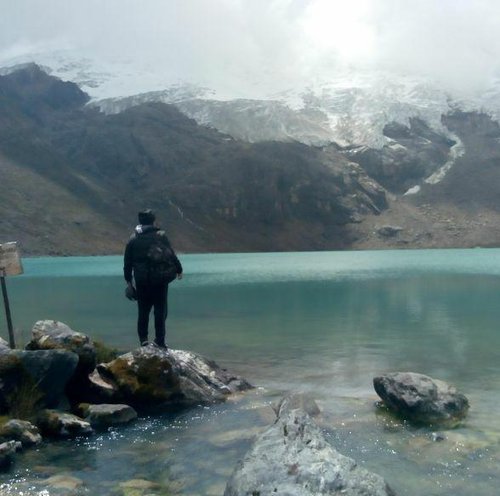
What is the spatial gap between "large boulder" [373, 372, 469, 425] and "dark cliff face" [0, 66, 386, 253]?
Answer: 139 meters

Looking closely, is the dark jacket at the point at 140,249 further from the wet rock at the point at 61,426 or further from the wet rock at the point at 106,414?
the wet rock at the point at 61,426

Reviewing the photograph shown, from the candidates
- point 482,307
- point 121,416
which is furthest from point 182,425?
Result: point 482,307

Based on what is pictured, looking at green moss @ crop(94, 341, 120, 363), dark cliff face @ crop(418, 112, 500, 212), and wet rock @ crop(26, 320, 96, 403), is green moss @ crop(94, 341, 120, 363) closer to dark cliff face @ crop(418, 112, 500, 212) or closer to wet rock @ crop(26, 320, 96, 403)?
wet rock @ crop(26, 320, 96, 403)

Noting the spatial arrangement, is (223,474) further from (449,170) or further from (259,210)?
(449,170)

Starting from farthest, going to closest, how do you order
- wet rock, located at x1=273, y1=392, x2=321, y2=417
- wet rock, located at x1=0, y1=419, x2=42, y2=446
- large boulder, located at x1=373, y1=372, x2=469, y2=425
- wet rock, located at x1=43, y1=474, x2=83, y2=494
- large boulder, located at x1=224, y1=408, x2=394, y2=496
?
wet rock, located at x1=273, y1=392, x2=321, y2=417 < large boulder, located at x1=373, y1=372, x2=469, y2=425 < wet rock, located at x1=0, y1=419, x2=42, y2=446 < wet rock, located at x1=43, y1=474, x2=83, y2=494 < large boulder, located at x1=224, y1=408, x2=394, y2=496

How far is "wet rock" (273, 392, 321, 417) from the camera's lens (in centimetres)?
1227

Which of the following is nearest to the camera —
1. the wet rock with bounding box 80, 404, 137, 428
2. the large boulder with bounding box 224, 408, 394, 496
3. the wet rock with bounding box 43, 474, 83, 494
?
the large boulder with bounding box 224, 408, 394, 496

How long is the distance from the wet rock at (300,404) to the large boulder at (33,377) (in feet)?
12.5

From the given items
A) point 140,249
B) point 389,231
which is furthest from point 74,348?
point 389,231

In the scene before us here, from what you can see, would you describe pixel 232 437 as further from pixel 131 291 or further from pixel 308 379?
pixel 308 379

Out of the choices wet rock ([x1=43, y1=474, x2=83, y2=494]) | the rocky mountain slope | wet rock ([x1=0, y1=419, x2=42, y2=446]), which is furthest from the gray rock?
the rocky mountain slope

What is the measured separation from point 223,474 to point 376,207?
176311 mm

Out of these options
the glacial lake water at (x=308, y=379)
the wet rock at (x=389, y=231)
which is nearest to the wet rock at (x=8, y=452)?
the glacial lake water at (x=308, y=379)

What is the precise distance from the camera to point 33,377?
39.4ft
